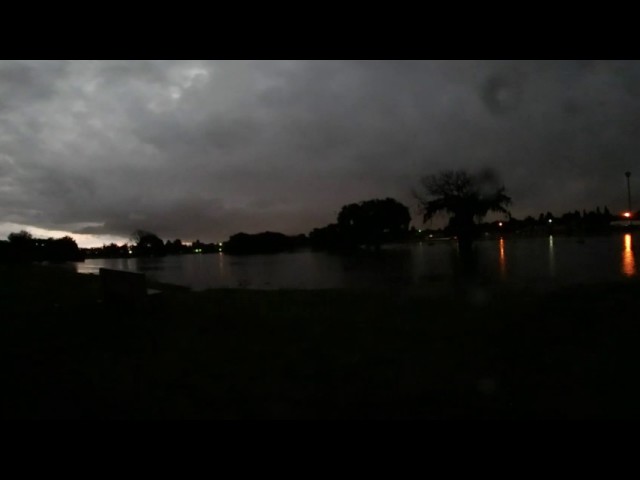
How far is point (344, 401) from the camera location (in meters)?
3.85

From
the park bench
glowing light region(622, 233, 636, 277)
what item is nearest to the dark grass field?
the park bench

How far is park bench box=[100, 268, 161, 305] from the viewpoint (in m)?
8.93

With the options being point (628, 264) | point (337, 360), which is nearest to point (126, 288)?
point (337, 360)

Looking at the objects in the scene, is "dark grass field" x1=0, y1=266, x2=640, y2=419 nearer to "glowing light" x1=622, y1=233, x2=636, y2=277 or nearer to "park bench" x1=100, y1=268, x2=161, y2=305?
"park bench" x1=100, y1=268, x2=161, y2=305

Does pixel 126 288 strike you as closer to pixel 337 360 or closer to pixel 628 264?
pixel 337 360

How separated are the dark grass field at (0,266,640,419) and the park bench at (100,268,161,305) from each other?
0.88 feet

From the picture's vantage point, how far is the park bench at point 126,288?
893 centimetres

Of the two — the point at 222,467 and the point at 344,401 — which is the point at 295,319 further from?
the point at 222,467

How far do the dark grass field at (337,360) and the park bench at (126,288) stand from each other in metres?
Answer: 0.27

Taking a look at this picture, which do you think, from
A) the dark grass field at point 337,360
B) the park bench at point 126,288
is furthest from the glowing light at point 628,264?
the park bench at point 126,288

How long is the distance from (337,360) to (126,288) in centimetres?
614

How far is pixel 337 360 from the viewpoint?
16.7ft

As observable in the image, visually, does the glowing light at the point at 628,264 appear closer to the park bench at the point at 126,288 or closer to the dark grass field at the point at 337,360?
the dark grass field at the point at 337,360
